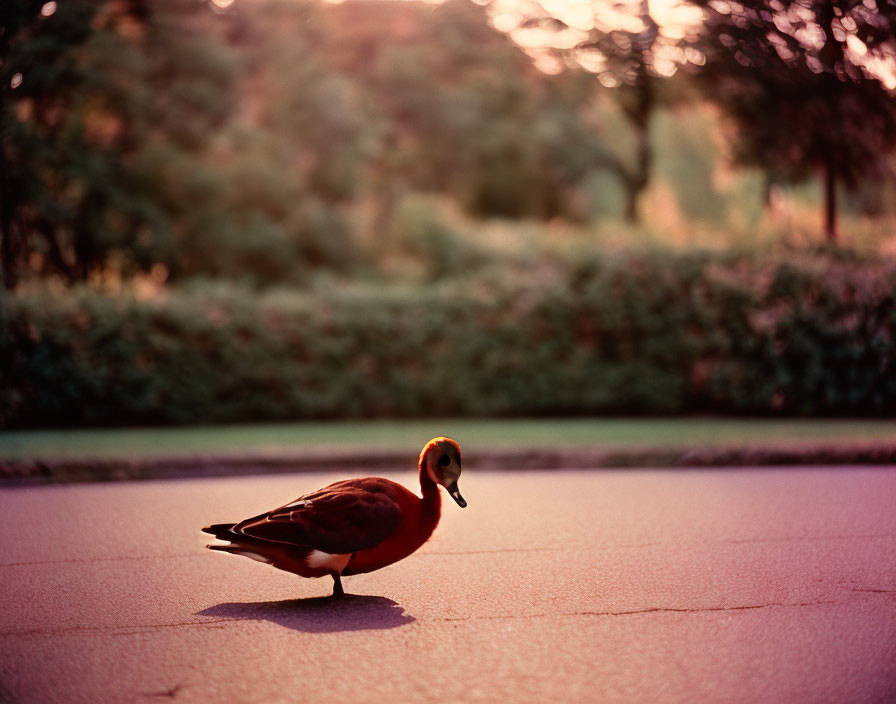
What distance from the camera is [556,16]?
65.8 feet

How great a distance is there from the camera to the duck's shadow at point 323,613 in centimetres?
495

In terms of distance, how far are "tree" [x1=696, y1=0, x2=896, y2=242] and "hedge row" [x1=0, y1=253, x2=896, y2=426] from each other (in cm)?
216

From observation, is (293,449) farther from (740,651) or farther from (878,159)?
(878,159)

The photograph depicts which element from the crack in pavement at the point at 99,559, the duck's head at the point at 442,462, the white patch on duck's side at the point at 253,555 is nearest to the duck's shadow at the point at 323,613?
the white patch on duck's side at the point at 253,555

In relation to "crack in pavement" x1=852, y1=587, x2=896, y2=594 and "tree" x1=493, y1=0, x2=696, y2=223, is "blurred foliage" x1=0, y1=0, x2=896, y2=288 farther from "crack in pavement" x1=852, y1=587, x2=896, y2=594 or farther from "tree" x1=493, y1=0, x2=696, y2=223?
"crack in pavement" x1=852, y1=587, x2=896, y2=594

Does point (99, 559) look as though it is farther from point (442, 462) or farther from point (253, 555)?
point (442, 462)

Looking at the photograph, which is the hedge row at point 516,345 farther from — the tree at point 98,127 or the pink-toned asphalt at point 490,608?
the pink-toned asphalt at point 490,608

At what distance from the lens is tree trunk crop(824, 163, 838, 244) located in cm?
1708

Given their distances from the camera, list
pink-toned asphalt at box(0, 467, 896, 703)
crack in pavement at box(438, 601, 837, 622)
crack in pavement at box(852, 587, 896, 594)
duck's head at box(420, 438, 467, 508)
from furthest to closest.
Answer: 1. crack in pavement at box(852, 587, 896, 594)
2. duck's head at box(420, 438, 467, 508)
3. crack in pavement at box(438, 601, 837, 622)
4. pink-toned asphalt at box(0, 467, 896, 703)

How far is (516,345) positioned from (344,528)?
30.2 ft

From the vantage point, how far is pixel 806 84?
14414mm

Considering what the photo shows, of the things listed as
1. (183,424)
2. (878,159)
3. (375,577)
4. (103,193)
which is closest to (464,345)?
(183,424)

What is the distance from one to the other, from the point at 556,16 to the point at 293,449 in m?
12.6

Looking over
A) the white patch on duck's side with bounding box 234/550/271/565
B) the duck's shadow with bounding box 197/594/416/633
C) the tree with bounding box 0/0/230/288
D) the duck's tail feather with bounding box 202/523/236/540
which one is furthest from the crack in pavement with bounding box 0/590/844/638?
the tree with bounding box 0/0/230/288
